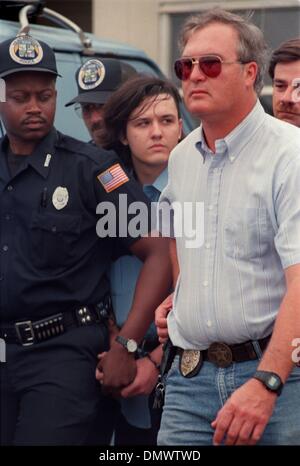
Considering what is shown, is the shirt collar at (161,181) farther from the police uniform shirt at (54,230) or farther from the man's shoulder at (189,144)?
the man's shoulder at (189,144)

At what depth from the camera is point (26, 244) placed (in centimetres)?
385

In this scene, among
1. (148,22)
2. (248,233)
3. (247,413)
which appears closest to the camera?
(247,413)

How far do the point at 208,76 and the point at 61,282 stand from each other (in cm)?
97

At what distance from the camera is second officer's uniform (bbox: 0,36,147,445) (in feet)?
12.5

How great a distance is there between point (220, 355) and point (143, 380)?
0.82 metres

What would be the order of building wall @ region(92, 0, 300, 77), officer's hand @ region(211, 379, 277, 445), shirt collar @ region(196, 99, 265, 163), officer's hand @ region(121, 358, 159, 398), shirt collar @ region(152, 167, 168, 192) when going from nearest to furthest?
officer's hand @ region(211, 379, 277, 445) → shirt collar @ region(196, 99, 265, 163) → officer's hand @ region(121, 358, 159, 398) → shirt collar @ region(152, 167, 168, 192) → building wall @ region(92, 0, 300, 77)

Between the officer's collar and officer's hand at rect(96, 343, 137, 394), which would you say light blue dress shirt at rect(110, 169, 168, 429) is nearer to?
officer's hand at rect(96, 343, 137, 394)

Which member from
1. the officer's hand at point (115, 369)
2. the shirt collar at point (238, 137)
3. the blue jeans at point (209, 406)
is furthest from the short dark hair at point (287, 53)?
the blue jeans at point (209, 406)

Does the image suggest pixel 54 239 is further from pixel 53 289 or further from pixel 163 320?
pixel 163 320

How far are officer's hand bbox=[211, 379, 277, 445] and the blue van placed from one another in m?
1.59

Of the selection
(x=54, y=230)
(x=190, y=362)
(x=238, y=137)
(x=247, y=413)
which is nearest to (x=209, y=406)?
(x=190, y=362)

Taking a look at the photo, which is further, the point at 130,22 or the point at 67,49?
the point at 130,22

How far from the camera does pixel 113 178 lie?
3918 mm

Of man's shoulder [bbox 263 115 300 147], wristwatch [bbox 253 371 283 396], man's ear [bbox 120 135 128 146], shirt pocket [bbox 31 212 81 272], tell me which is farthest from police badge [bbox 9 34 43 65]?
wristwatch [bbox 253 371 283 396]
